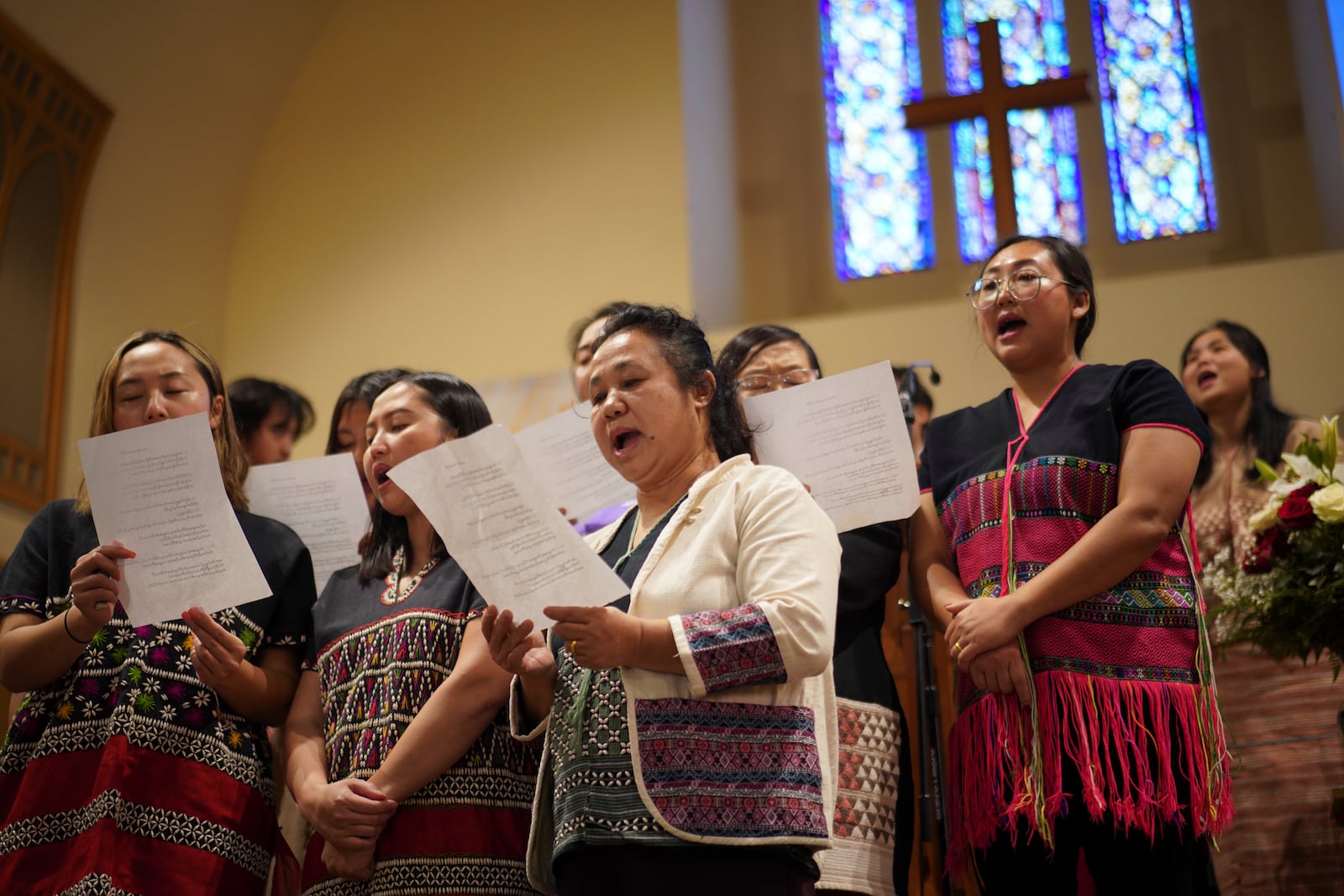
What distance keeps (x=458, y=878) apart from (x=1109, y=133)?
15.8 ft

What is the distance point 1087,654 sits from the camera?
2070mm

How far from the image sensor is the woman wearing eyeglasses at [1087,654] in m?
2.00

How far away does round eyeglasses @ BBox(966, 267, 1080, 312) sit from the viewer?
240 cm

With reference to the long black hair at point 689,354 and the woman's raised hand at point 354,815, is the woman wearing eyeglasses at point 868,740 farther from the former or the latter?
the woman's raised hand at point 354,815

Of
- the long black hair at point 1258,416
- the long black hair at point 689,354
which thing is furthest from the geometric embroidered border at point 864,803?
the long black hair at point 1258,416

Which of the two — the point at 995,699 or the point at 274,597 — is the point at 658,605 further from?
the point at 274,597

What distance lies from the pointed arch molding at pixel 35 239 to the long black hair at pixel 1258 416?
3.97 meters

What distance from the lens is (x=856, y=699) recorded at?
222 centimetres

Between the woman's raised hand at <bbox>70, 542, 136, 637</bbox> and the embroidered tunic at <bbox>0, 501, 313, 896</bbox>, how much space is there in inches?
6.5

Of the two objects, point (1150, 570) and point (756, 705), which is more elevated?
point (1150, 570)

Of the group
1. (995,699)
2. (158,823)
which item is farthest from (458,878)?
(995,699)

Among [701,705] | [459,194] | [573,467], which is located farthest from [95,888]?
[459,194]

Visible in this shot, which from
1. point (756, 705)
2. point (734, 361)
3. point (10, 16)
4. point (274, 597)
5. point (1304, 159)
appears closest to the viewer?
point (756, 705)

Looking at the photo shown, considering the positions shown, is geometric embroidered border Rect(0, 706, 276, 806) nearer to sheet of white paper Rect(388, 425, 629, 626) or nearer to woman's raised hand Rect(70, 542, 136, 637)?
woman's raised hand Rect(70, 542, 136, 637)
